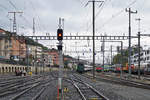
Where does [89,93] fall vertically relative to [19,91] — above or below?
above

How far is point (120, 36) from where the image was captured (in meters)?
45.2

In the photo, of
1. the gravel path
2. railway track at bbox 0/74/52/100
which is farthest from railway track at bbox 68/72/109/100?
railway track at bbox 0/74/52/100

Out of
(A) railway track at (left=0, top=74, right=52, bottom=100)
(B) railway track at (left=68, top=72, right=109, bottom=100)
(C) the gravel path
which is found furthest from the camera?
(A) railway track at (left=0, top=74, right=52, bottom=100)

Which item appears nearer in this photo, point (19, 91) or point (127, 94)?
point (127, 94)

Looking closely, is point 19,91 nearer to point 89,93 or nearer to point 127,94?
point 89,93

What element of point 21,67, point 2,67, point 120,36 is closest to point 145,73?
point 120,36

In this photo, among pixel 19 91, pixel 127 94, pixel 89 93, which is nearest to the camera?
pixel 127 94

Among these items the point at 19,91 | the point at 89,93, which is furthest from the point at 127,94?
the point at 19,91

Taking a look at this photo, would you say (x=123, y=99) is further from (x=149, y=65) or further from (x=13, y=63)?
(x=13, y=63)

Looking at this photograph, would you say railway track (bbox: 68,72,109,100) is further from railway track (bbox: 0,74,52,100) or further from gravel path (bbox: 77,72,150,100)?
railway track (bbox: 0,74,52,100)

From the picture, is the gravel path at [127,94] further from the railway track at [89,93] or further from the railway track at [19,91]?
the railway track at [19,91]

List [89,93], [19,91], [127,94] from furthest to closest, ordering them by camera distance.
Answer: [19,91] < [89,93] < [127,94]

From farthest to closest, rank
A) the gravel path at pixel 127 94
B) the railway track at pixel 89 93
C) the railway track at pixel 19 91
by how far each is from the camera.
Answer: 1. the railway track at pixel 19 91
2. the gravel path at pixel 127 94
3. the railway track at pixel 89 93

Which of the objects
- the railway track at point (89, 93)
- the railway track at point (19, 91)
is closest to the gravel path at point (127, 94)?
the railway track at point (89, 93)
